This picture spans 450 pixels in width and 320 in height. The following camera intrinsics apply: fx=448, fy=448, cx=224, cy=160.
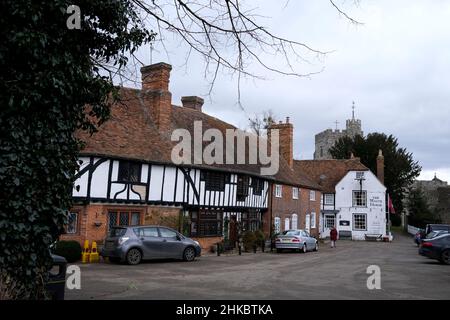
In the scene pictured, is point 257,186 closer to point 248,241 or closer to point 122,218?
point 248,241

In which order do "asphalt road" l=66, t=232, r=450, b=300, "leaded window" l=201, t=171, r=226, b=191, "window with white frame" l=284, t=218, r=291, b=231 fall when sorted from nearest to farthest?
"asphalt road" l=66, t=232, r=450, b=300 < "leaded window" l=201, t=171, r=226, b=191 < "window with white frame" l=284, t=218, r=291, b=231

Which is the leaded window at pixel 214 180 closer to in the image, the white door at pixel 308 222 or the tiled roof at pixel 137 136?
the tiled roof at pixel 137 136

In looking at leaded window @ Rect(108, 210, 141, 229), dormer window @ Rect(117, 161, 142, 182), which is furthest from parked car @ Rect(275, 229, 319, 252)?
dormer window @ Rect(117, 161, 142, 182)

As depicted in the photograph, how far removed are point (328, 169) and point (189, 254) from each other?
34.0m

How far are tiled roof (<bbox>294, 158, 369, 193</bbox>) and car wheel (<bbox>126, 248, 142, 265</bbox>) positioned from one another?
32050mm

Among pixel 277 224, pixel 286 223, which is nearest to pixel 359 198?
pixel 286 223

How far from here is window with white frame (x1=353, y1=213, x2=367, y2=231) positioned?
46156 mm

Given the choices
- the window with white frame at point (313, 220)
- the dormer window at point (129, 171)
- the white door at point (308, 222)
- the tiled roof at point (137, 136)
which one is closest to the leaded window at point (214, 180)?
the tiled roof at point (137, 136)

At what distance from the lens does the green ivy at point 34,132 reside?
6.46 meters

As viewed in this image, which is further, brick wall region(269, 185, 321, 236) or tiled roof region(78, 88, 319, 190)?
brick wall region(269, 185, 321, 236)

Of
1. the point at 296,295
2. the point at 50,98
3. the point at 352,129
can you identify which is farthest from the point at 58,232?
the point at 352,129

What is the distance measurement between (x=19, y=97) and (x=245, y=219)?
23309mm

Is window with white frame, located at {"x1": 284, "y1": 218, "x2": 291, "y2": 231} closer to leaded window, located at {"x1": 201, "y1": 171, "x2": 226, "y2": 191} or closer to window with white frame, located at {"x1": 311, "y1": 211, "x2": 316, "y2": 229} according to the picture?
window with white frame, located at {"x1": 311, "y1": 211, "x2": 316, "y2": 229}

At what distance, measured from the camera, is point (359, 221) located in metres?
46.4
